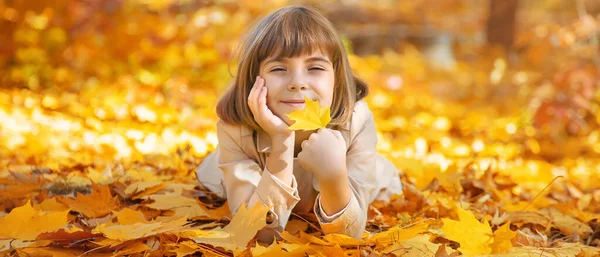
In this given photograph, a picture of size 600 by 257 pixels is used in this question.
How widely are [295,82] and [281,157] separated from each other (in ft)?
0.68

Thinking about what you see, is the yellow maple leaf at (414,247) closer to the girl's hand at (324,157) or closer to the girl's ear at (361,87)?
the girl's hand at (324,157)

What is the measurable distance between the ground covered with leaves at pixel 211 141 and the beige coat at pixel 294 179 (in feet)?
0.18

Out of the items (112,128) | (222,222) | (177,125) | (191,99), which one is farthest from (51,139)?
(222,222)

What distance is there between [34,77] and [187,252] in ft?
14.1

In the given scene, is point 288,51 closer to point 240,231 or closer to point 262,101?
point 262,101

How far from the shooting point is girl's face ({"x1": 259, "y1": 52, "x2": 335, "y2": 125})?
1775 mm

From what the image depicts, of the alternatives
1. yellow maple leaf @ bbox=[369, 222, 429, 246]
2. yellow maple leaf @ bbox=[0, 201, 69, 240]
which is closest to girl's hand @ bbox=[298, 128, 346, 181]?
yellow maple leaf @ bbox=[369, 222, 429, 246]

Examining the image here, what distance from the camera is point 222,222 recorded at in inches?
79.9

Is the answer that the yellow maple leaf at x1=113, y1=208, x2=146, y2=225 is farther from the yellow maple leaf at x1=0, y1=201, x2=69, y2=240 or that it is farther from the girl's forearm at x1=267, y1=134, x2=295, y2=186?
the girl's forearm at x1=267, y1=134, x2=295, y2=186

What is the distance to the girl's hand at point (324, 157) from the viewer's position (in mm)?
1646

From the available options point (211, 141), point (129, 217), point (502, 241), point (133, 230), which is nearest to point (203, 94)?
point (211, 141)

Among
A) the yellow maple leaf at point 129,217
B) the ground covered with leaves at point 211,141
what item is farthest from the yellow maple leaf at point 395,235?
the yellow maple leaf at point 129,217

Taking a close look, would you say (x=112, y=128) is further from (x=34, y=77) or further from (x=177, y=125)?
(x=34, y=77)

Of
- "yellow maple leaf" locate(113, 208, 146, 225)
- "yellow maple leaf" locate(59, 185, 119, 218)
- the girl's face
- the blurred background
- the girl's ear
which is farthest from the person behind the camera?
the blurred background
